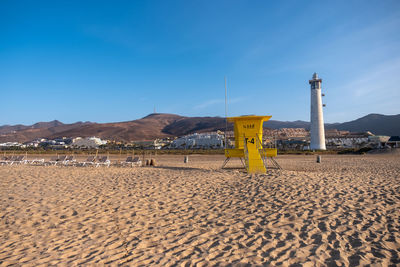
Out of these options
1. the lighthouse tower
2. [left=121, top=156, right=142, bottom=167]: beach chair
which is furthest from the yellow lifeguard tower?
the lighthouse tower

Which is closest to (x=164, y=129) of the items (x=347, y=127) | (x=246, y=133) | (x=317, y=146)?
(x=347, y=127)

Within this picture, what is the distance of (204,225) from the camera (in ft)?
15.3

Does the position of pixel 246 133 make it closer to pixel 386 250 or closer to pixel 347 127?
pixel 386 250

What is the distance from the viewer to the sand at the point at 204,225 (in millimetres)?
3473

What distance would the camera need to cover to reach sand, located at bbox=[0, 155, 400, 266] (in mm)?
3473

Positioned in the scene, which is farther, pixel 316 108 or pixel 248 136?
pixel 316 108

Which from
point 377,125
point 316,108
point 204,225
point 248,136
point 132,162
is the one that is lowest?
point 204,225

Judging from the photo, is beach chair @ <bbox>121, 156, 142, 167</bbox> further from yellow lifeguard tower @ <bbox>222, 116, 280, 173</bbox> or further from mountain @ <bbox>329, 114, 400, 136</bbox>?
mountain @ <bbox>329, 114, 400, 136</bbox>

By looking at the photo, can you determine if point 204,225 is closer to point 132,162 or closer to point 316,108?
point 132,162

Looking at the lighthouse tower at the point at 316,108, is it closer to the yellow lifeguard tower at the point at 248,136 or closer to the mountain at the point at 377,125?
the yellow lifeguard tower at the point at 248,136

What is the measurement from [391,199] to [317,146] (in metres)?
27.2

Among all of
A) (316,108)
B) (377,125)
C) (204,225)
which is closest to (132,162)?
(204,225)

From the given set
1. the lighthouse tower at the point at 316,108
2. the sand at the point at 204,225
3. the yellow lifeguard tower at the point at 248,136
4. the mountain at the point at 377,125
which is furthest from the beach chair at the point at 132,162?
the mountain at the point at 377,125

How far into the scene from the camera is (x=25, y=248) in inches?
149
